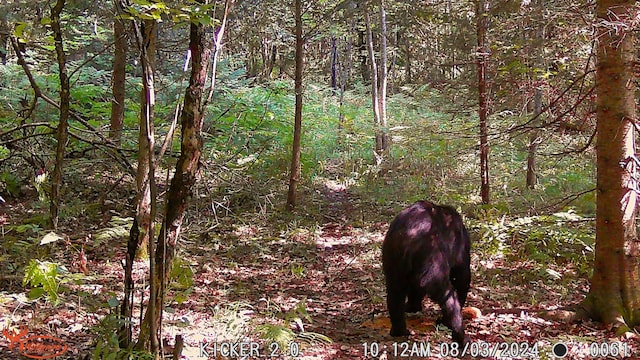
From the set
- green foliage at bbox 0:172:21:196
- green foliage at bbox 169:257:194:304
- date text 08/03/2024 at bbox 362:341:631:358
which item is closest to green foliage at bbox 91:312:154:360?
green foliage at bbox 169:257:194:304

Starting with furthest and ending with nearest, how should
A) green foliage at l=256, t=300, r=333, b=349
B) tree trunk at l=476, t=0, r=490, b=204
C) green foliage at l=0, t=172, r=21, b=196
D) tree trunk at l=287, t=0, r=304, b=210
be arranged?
1. tree trunk at l=287, t=0, r=304, b=210
2. green foliage at l=0, t=172, r=21, b=196
3. tree trunk at l=476, t=0, r=490, b=204
4. green foliage at l=256, t=300, r=333, b=349

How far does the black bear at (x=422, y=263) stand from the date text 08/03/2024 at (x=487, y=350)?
0.40 ft

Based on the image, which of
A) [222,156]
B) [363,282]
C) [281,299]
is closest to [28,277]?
[281,299]

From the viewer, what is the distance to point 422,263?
5.38 metres

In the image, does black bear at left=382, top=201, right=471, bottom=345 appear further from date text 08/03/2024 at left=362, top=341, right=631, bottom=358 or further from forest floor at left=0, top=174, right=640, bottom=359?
forest floor at left=0, top=174, right=640, bottom=359

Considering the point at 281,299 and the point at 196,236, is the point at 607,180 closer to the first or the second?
the point at 281,299

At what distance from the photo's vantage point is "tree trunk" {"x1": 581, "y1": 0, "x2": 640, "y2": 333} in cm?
534

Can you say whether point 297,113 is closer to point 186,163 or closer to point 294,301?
point 294,301

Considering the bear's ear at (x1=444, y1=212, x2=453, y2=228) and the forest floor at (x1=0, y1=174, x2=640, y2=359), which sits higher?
the bear's ear at (x1=444, y1=212, x2=453, y2=228)

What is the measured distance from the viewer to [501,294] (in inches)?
285

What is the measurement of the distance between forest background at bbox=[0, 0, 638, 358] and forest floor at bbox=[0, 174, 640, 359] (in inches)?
1.5

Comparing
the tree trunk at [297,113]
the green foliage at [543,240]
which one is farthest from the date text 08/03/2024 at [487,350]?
the tree trunk at [297,113]

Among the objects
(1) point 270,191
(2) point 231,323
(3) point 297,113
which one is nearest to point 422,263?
(2) point 231,323

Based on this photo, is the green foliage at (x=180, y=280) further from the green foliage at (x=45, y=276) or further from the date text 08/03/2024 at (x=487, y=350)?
the date text 08/03/2024 at (x=487, y=350)
